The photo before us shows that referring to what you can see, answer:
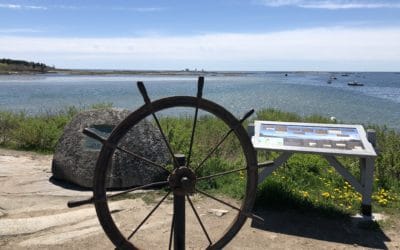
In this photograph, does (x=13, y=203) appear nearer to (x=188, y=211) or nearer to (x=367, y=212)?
(x=188, y=211)

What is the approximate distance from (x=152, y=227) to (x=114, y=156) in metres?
1.86

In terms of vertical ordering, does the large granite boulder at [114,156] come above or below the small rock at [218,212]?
above

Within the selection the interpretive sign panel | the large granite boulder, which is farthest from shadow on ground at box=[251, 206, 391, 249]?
the large granite boulder

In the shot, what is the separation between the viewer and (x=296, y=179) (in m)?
7.32

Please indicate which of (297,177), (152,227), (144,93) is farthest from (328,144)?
(144,93)

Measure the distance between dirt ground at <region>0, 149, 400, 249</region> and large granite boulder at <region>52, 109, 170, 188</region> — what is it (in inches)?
16.4

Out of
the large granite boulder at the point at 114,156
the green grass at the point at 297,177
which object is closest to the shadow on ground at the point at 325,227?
the green grass at the point at 297,177

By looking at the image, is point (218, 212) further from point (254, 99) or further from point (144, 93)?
point (254, 99)

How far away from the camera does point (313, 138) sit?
5.99 metres

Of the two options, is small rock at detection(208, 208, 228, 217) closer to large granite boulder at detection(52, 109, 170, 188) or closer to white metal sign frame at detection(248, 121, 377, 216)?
white metal sign frame at detection(248, 121, 377, 216)

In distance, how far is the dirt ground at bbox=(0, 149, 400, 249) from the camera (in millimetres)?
4945

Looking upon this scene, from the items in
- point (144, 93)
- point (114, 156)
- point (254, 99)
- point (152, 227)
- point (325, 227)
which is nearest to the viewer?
point (144, 93)

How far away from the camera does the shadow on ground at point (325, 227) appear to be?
526 cm

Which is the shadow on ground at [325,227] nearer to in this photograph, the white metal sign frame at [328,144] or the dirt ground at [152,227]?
the dirt ground at [152,227]
